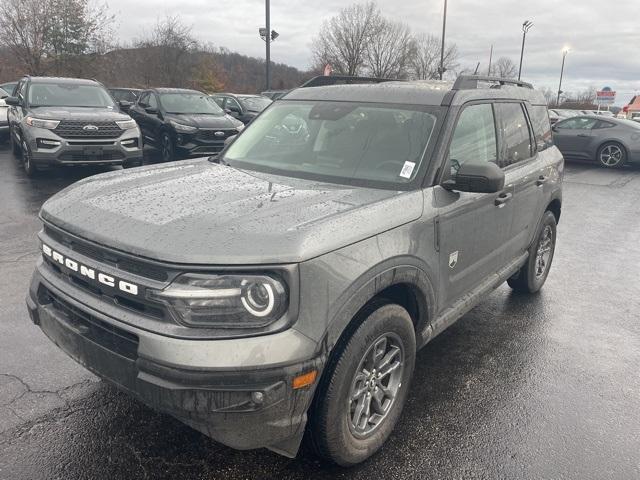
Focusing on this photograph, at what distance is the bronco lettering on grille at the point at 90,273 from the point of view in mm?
2143

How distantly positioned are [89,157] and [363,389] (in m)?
8.20

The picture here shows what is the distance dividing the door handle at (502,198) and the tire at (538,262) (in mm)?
1093

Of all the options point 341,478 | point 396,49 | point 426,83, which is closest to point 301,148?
point 426,83

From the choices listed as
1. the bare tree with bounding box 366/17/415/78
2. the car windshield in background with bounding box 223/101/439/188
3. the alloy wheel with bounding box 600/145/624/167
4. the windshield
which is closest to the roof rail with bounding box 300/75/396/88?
the car windshield in background with bounding box 223/101/439/188

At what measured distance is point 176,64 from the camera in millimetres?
39750

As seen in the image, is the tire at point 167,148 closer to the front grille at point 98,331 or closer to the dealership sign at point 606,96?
the front grille at point 98,331

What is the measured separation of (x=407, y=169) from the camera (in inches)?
119

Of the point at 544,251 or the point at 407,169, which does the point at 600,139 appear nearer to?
the point at 544,251

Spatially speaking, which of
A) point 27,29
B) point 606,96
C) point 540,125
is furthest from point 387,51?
point 540,125

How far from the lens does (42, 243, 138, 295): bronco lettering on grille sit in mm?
2143

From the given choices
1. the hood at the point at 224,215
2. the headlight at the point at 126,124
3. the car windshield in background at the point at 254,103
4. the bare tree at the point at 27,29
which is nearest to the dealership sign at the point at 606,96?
the car windshield in background at the point at 254,103

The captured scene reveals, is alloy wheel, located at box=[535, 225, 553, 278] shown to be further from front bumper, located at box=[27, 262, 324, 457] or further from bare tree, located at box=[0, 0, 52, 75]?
bare tree, located at box=[0, 0, 52, 75]

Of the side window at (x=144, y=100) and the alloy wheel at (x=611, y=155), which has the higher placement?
the side window at (x=144, y=100)

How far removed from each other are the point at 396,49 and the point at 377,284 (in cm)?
4957
